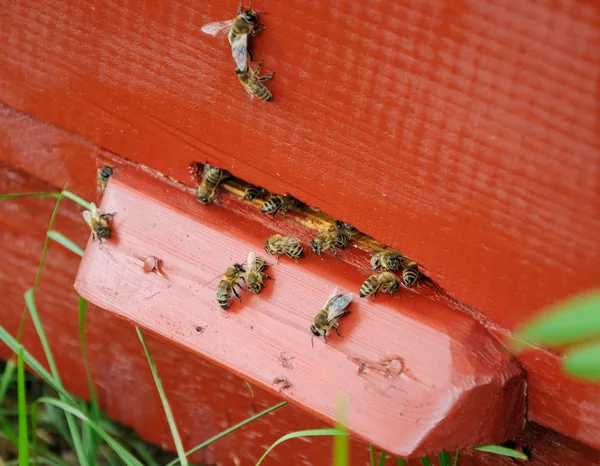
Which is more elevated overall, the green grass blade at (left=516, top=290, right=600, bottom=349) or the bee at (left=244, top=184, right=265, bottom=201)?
the green grass blade at (left=516, top=290, right=600, bottom=349)

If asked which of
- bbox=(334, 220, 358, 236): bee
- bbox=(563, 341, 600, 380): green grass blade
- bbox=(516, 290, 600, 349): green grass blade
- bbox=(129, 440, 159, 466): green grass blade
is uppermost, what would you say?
bbox=(516, 290, 600, 349): green grass blade

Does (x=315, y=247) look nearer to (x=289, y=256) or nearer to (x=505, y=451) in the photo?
(x=289, y=256)

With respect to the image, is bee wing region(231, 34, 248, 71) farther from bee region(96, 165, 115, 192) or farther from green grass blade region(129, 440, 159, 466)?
green grass blade region(129, 440, 159, 466)

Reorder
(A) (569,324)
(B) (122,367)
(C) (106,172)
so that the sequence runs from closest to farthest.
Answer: (A) (569,324) → (C) (106,172) → (B) (122,367)

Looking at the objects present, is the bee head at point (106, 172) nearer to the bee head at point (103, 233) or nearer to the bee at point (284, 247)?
the bee head at point (103, 233)

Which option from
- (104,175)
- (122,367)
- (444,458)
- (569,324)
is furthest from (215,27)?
(122,367)

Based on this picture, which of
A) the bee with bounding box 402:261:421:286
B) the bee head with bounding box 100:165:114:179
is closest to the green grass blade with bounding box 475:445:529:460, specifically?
the bee with bounding box 402:261:421:286
